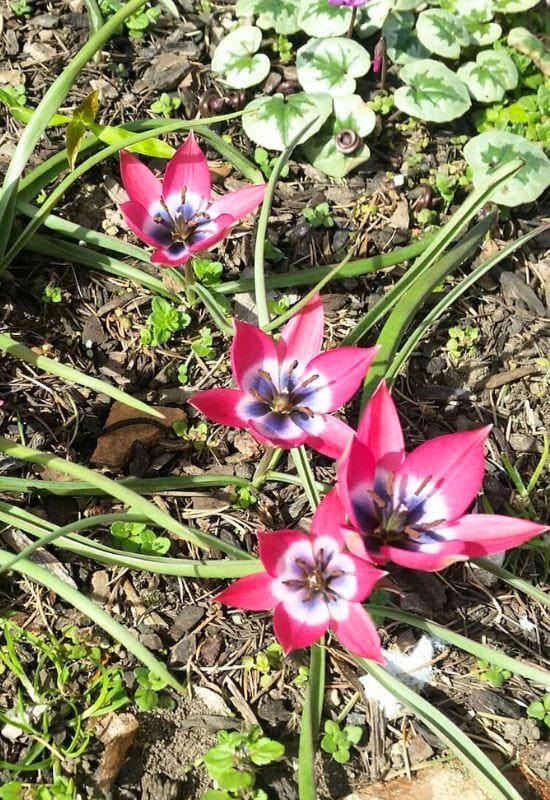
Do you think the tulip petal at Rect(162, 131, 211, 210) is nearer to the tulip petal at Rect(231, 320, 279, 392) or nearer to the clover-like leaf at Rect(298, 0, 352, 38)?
the tulip petal at Rect(231, 320, 279, 392)

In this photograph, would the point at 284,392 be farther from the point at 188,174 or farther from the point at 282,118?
the point at 282,118

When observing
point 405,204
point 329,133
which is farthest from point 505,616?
point 329,133

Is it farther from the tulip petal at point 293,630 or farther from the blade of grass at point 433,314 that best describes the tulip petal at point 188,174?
the tulip petal at point 293,630

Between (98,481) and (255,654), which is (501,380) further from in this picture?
(98,481)

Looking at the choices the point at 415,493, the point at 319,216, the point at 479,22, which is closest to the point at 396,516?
the point at 415,493

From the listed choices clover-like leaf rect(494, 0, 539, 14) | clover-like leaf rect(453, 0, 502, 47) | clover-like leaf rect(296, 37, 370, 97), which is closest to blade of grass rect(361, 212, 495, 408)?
clover-like leaf rect(296, 37, 370, 97)

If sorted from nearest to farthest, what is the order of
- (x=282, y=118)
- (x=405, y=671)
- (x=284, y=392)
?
(x=284, y=392)
(x=405, y=671)
(x=282, y=118)

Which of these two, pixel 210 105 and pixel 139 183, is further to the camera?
pixel 210 105
